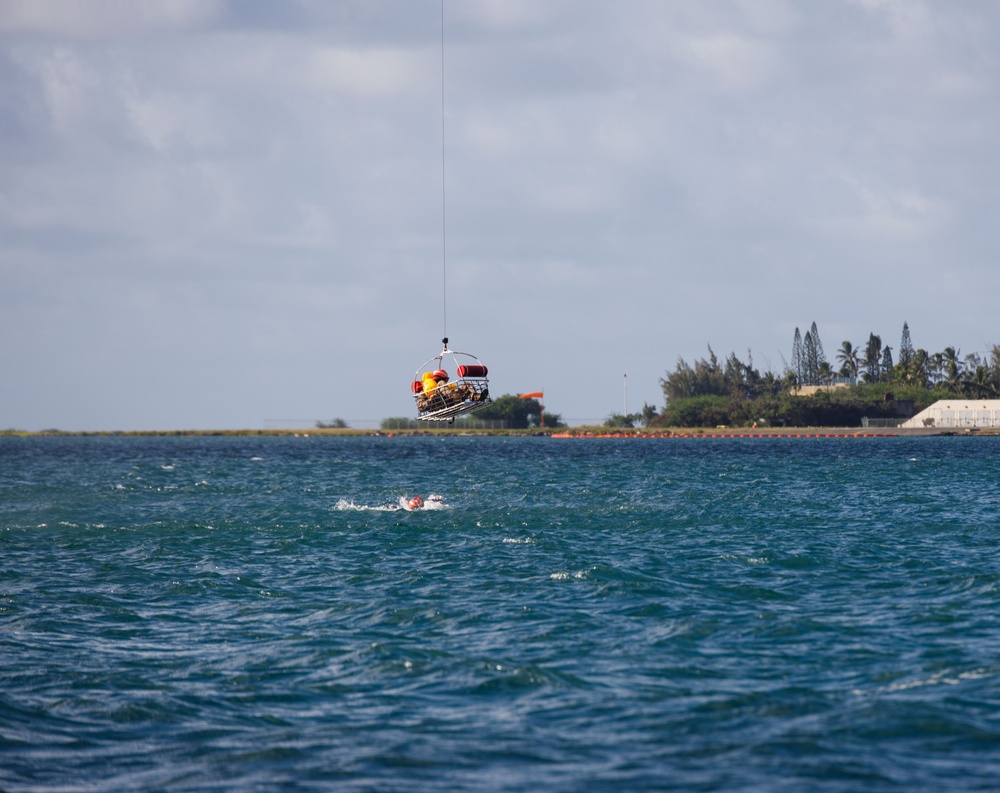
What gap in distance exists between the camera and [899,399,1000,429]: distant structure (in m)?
180

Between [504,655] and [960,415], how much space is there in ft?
593

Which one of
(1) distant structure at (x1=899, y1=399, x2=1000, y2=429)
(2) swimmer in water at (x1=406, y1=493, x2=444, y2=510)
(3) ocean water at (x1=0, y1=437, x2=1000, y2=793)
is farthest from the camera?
(1) distant structure at (x1=899, y1=399, x2=1000, y2=429)

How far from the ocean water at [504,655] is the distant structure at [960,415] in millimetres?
153254

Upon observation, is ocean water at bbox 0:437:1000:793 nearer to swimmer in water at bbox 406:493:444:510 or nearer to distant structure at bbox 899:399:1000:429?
swimmer in water at bbox 406:493:444:510

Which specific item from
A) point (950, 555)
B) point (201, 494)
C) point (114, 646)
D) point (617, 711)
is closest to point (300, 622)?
point (114, 646)

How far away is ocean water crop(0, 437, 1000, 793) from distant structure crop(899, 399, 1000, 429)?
503 feet

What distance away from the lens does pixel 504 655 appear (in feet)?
59.7

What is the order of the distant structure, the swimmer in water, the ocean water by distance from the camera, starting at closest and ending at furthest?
1. the ocean water
2. the swimmer in water
3. the distant structure

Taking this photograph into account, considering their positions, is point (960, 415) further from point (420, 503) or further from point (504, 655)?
point (504, 655)

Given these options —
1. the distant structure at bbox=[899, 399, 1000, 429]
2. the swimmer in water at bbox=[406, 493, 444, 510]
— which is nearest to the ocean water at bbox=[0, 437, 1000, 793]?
the swimmer in water at bbox=[406, 493, 444, 510]

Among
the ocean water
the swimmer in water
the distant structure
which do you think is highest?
the distant structure

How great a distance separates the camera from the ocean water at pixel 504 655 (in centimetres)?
1306

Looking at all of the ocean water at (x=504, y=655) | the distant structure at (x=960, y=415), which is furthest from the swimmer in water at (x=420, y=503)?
the distant structure at (x=960, y=415)

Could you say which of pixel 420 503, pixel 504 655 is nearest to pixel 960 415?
pixel 420 503
